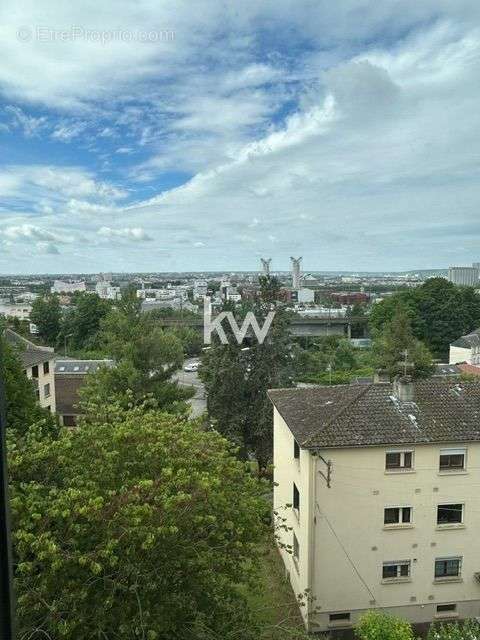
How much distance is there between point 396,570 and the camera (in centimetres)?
761

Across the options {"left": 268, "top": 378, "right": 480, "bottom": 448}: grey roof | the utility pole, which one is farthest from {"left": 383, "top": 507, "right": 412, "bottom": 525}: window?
the utility pole

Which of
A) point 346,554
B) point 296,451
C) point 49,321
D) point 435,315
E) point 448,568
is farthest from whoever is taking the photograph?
point 49,321

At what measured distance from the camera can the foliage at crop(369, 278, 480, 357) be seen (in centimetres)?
3259

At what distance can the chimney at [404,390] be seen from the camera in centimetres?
821

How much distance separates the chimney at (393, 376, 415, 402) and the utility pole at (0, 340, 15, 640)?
7.99 metres

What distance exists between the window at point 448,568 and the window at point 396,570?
47 cm

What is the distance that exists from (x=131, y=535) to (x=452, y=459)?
18.0 ft

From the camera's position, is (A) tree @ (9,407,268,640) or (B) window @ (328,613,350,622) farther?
(B) window @ (328,613,350,622)

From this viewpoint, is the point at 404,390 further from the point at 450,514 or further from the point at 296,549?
the point at 296,549

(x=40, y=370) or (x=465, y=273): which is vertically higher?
(x=465, y=273)

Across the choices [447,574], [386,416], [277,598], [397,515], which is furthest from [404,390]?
[277,598]

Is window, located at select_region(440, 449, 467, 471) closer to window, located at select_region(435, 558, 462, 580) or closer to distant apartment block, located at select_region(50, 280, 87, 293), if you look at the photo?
window, located at select_region(435, 558, 462, 580)

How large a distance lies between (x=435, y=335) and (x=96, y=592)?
32141mm

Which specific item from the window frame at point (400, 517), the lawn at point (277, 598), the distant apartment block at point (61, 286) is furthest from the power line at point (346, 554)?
the distant apartment block at point (61, 286)
